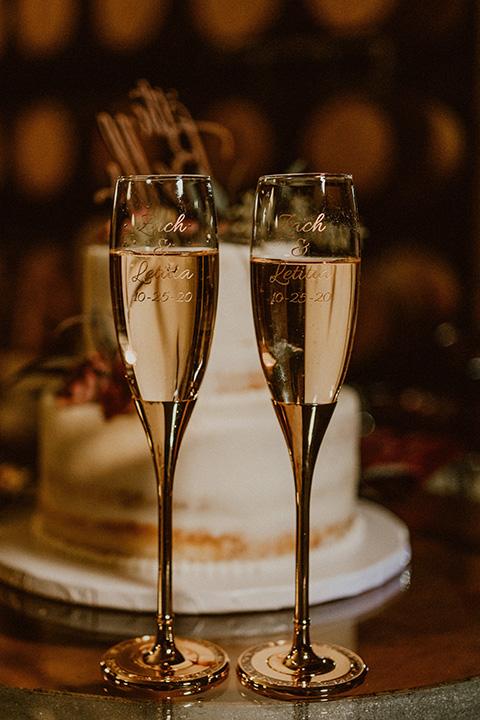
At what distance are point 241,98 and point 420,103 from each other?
0.47 m

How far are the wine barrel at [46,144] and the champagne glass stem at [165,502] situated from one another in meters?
2.02

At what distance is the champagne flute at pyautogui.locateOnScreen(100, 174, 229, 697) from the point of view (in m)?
0.80

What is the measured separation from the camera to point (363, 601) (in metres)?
1.07

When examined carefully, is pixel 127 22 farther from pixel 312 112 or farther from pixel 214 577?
pixel 214 577

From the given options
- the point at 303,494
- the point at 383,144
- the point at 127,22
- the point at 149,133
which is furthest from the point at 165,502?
the point at 127,22

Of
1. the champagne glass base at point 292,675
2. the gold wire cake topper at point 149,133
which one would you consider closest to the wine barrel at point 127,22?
the gold wire cake topper at point 149,133

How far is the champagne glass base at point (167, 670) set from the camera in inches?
32.2

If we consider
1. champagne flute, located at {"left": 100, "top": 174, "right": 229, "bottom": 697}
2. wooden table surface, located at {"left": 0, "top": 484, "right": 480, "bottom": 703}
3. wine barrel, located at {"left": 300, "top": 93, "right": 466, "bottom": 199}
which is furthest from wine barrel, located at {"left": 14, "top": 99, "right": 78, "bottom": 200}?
champagne flute, located at {"left": 100, "top": 174, "right": 229, "bottom": 697}

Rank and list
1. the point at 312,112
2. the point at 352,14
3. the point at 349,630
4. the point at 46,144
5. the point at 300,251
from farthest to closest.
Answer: the point at 46,144 < the point at 312,112 < the point at 352,14 < the point at 349,630 < the point at 300,251

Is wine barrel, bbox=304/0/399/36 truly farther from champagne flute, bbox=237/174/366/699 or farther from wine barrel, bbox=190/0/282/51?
champagne flute, bbox=237/174/366/699

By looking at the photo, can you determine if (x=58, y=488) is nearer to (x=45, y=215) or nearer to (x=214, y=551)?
(x=214, y=551)

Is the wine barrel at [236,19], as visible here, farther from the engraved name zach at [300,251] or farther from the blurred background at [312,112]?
the engraved name zach at [300,251]

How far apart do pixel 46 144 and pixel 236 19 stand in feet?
2.13

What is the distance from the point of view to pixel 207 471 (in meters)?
1.12
